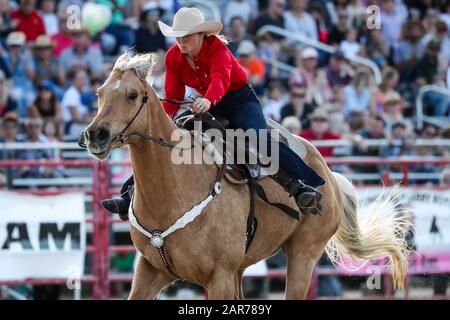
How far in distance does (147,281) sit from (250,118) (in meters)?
1.43

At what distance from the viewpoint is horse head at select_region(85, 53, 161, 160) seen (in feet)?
21.2

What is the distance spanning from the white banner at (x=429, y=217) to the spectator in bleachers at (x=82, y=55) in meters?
4.73

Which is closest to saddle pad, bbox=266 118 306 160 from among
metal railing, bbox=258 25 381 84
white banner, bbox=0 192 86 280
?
white banner, bbox=0 192 86 280

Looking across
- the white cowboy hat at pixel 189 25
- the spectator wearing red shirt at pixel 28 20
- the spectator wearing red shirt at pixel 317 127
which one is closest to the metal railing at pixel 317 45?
the spectator wearing red shirt at pixel 317 127

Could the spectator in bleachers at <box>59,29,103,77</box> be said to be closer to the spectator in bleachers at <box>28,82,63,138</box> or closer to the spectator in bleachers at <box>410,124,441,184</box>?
the spectator in bleachers at <box>28,82,63,138</box>

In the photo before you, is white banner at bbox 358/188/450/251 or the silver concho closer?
the silver concho

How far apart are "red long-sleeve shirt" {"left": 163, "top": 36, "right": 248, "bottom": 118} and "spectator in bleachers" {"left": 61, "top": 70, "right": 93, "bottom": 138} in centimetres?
532

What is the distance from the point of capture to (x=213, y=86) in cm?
724

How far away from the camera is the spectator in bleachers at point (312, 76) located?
1466 cm

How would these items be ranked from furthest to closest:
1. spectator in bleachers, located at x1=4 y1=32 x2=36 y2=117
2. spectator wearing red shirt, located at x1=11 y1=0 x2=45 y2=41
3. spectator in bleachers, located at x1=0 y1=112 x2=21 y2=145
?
spectator wearing red shirt, located at x1=11 y1=0 x2=45 y2=41 → spectator in bleachers, located at x1=4 y1=32 x2=36 y2=117 → spectator in bleachers, located at x1=0 y1=112 x2=21 y2=145

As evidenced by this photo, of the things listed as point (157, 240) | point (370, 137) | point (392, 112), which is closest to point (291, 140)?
point (157, 240)

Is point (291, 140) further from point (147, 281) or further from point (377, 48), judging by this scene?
point (377, 48)

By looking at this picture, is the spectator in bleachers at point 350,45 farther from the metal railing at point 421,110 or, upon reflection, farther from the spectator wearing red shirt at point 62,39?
the spectator wearing red shirt at point 62,39

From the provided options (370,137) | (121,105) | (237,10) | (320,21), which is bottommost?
(370,137)
